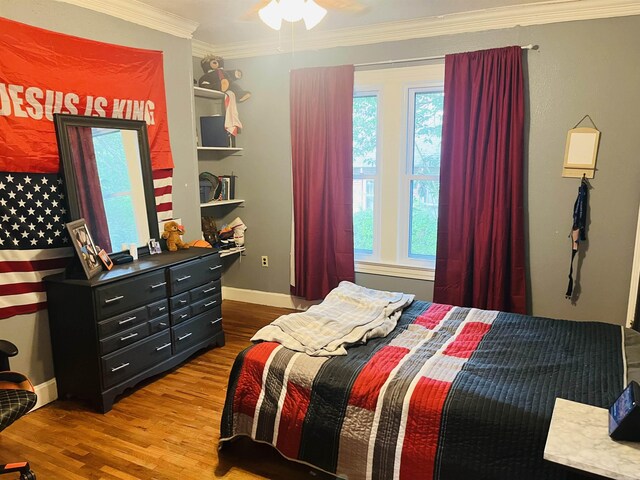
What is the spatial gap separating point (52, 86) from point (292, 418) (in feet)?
7.74

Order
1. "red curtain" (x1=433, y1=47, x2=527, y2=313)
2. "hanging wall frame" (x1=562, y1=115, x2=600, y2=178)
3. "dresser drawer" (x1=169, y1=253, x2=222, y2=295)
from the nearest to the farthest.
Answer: "dresser drawer" (x1=169, y1=253, x2=222, y2=295) < "hanging wall frame" (x1=562, y1=115, x2=600, y2=178) < "red curtain" (x1=433, y1=47, x2=527, y2=313)

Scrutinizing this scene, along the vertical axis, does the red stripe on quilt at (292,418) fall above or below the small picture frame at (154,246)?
below

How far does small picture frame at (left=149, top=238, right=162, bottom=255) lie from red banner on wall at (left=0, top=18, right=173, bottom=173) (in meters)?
0.72

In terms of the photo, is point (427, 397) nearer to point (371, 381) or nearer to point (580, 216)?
point (371, 381)

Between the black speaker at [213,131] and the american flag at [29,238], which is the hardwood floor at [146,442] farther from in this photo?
the black speaker at [213,131]

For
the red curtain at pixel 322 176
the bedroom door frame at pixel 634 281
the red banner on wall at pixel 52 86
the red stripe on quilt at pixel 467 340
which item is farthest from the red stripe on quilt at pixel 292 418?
the bedroom door frame at pixel 634 281

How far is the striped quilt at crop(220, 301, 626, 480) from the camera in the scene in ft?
5.67

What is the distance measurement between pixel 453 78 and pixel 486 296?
1.70 m

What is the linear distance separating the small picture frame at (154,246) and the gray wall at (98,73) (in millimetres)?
431

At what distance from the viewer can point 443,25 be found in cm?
355

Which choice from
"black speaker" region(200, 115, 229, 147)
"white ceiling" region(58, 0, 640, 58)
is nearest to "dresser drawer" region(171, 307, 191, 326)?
"black speaker" region(200, 115, 229, 147)

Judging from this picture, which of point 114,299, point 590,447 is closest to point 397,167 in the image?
point 114,299

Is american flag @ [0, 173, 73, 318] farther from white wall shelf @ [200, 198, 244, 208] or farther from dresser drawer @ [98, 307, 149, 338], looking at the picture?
white wall shelf @ [200, 198, 244, 208]

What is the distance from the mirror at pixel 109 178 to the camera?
9.22ft
